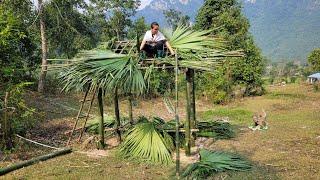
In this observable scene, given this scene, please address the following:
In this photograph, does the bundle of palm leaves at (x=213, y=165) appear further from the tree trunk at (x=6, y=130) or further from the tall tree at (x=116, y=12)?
the tall tree at (x=116, y=12)

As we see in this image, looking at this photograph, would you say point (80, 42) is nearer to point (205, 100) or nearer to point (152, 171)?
point (205, 100)

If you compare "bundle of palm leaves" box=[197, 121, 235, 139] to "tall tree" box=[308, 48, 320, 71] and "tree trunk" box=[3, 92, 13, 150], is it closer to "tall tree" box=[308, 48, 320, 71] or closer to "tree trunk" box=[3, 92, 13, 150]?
"tree trunk" box=[3, 92, 13, 150]

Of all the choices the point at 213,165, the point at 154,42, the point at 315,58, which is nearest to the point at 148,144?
the point at 213,165

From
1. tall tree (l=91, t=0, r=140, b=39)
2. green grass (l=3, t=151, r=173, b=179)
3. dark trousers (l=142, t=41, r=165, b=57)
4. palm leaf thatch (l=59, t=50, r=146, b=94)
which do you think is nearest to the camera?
green grass (l=3, t=151, r=173, b=179)

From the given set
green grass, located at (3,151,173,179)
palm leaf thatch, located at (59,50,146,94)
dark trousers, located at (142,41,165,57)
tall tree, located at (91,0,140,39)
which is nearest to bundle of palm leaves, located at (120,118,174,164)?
green grass, located at (3,151,173,179)

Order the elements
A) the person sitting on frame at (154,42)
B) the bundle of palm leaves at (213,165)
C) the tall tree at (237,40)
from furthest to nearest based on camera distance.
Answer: the tall tree at (237,40) → the person sitting on frame at (154,42) → the bundle of palm leaves at (213,165)

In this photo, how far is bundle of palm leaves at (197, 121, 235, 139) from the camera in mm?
12195

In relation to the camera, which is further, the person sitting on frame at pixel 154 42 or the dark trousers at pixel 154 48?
the dark trousers at pixel 154 48

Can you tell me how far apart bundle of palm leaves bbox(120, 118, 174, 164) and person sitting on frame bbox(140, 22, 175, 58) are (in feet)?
5.70

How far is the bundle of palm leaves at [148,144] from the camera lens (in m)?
9.69

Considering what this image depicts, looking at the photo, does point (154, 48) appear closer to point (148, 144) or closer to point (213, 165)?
point (148, 144)

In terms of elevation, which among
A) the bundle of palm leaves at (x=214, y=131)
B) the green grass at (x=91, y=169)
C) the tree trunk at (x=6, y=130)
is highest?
the tree trunk at (x=6, y=130)

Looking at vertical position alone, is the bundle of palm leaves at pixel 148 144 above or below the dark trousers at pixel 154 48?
below

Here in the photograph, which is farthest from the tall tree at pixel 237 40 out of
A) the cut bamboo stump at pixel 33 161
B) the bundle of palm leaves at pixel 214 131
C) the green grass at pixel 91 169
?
the green grass at pixel 91 169
